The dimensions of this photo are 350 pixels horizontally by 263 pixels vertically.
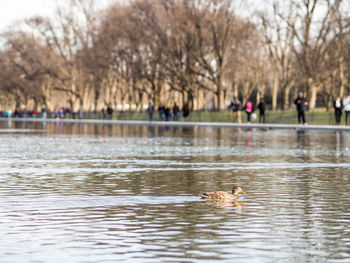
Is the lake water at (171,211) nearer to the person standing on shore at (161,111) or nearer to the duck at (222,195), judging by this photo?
the duck at (222,195)

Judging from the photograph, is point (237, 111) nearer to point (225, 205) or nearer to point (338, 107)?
point (338, 107)

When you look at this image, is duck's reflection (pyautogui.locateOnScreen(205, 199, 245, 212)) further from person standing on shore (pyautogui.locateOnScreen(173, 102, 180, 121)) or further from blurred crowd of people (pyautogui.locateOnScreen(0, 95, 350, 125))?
person standing on shore (pyautogui.locateOnScreen(173, 102, 180, 121))

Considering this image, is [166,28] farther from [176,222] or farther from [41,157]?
[176,222]

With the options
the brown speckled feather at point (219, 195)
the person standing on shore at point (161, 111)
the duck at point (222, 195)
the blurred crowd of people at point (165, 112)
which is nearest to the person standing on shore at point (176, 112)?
the blurred crowd of people at point (165, 112)

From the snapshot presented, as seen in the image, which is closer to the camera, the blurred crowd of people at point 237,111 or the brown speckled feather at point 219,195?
the brown speckled feather at point 219,195

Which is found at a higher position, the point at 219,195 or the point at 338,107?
the point at 338,107

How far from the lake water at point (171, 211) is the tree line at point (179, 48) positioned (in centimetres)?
4922

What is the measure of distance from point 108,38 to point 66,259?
7764 centimetres

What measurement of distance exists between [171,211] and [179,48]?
64.5 m

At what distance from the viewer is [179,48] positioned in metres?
75.6

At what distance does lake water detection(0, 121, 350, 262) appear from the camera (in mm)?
8570

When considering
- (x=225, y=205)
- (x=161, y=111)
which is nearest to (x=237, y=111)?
(x=161, y=111)

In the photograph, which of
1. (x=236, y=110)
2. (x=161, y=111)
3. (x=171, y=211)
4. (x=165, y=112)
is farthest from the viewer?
(x=161, y=111)

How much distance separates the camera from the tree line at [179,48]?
71562 mm
